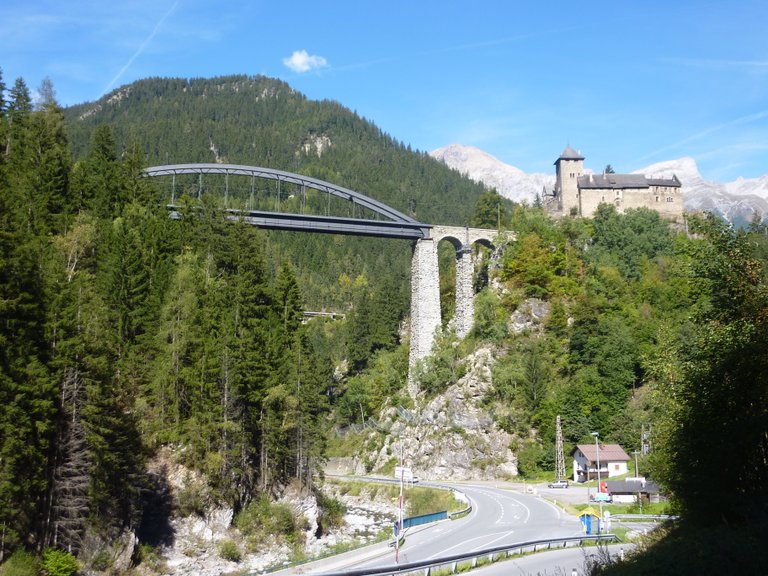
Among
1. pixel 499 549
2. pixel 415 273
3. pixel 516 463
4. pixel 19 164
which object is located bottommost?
pixel 516 463

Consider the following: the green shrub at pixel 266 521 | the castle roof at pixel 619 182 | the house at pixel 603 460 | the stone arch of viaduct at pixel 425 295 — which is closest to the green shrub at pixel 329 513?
the green shrub at pixel 266 521

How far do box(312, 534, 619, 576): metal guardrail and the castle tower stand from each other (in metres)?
68.9

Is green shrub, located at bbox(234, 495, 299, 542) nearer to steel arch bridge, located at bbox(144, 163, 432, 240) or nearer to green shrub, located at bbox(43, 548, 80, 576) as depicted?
green shrub, located at bbox(43, 548, 80, 576)

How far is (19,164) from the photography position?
44.4m

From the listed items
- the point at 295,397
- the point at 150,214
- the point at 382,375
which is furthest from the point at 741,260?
A: the point at 382,375

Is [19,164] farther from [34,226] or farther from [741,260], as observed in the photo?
[741,260]

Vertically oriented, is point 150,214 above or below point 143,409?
above

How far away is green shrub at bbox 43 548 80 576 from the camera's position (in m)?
28.1

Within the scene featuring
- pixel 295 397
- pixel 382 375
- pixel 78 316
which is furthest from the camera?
pixel 382 375

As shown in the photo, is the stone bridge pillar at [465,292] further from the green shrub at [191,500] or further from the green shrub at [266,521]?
the green shrub at [191,500]

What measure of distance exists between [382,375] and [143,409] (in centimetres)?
4927

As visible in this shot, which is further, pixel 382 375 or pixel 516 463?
pixel 382 375

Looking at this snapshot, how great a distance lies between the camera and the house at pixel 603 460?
2373 inches

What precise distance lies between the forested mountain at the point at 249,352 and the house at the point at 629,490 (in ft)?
15.5
